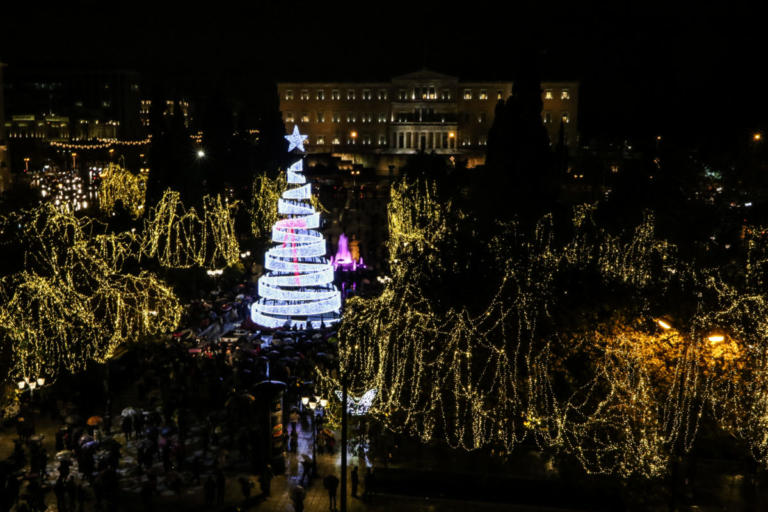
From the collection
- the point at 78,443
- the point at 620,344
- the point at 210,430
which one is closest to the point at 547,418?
the point at 620,344

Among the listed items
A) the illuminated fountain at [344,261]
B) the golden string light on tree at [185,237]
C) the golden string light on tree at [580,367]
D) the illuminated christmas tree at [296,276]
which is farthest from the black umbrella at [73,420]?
the illuminated fountain at [344,261]

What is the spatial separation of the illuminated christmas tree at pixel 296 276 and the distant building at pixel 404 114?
58340 mm

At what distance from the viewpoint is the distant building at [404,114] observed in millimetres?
86188

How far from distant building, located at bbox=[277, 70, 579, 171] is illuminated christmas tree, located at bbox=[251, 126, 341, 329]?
58.3 meters

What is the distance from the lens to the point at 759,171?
25.6m

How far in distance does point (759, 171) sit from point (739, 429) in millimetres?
16474

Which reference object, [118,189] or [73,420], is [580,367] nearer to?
[73,420]

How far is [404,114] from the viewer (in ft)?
292

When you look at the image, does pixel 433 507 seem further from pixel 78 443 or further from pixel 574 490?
pixel 78 443

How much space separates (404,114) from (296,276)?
67.7 metres

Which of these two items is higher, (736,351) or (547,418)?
(736,351)

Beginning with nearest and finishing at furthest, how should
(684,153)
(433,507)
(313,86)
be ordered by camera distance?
(433,507) → (684,153) → (313,86)

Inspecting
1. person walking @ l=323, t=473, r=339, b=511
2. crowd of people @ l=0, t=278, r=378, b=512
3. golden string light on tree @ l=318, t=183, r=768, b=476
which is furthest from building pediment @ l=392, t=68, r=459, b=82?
person walking @ l=323, t=473, r=339, b=511

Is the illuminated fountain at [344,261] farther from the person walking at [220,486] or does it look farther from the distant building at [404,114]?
the distant building at [404,114]
